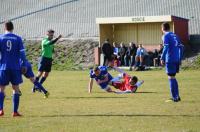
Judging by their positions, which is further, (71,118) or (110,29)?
(110,29)

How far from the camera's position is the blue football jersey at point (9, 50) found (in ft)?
43.2

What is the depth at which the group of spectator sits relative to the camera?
3791 centimetres

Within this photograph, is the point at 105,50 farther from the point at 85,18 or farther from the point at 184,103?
the point at 184,103

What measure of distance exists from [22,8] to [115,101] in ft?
134

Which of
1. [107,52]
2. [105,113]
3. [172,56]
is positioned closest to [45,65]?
[172,56]

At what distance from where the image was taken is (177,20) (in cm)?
4175

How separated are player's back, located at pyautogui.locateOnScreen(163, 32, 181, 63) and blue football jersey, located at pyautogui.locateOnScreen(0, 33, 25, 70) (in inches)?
180

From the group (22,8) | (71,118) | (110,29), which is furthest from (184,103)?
(22,8)

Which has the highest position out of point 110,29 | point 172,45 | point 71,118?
point 110,29

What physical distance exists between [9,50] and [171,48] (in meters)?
4.95

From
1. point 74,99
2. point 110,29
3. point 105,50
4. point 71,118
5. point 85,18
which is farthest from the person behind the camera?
point 85,18

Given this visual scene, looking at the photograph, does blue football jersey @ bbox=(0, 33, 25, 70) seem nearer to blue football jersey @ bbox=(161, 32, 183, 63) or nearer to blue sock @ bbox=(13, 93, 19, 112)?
blue sock @ bbox=(13, 93, 19, 112)

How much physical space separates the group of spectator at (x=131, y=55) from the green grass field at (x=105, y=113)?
18678 millimetres

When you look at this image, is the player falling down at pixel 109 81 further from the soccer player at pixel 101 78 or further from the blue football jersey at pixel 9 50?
the blue football jersey at pixel 9 50
